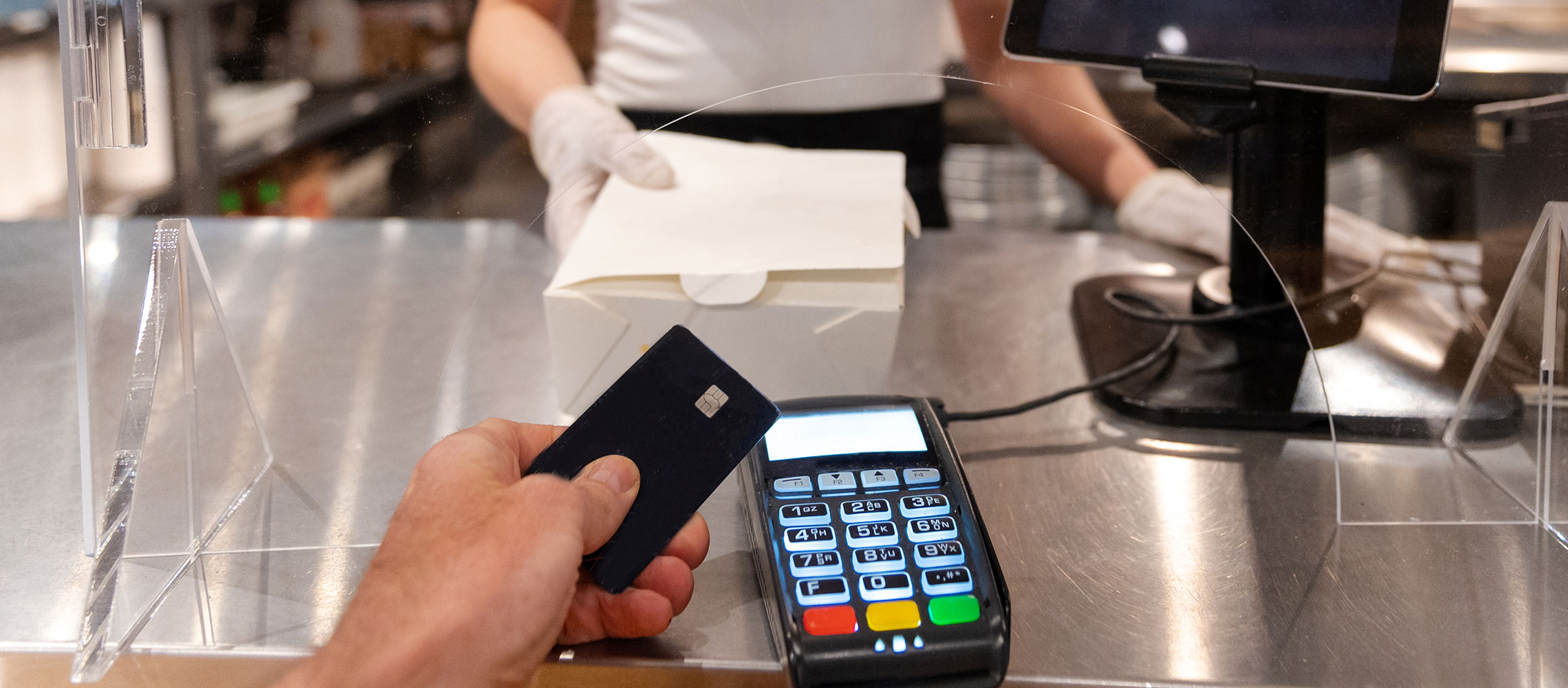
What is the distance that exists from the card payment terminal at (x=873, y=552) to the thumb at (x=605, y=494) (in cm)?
5

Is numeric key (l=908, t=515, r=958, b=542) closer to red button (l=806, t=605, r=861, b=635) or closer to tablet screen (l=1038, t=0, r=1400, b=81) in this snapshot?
red button (l=806, t=605, r=861, b=635)

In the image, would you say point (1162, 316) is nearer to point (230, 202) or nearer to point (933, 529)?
point (933, 529)

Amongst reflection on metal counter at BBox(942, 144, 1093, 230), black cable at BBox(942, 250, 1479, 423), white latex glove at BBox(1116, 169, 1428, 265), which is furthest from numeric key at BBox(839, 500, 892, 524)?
reflection on metal counter at BBox(942, 144, 1093, 230)

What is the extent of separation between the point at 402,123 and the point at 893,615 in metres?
0.27

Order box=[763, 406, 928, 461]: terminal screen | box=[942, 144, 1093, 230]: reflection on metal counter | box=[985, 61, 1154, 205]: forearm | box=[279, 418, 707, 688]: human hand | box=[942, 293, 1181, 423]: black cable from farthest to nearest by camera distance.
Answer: box=[942, 144, 1093, 230]: reflection on metal counter < box=[985, 61, 1154, 205]: forearm < box=[942, 293, 1181, 423]: black cable < box=[763, 406, 928, 461]: terminal screen < box=[279, 418, 707, 688]: human hand

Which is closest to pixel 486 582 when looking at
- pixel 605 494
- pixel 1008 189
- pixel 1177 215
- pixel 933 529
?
pixel 605 494

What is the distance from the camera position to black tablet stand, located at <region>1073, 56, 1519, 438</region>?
16.4 inches

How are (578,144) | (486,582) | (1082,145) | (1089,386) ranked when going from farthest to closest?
(1082,145) → (1089,386) → (578,144) → (486,582)

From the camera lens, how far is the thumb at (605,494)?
33 centimetres

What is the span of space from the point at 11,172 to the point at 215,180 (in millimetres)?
1101

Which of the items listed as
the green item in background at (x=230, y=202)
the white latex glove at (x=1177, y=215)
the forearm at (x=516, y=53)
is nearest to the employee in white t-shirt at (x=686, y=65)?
the forearm at (x=516, y=53)

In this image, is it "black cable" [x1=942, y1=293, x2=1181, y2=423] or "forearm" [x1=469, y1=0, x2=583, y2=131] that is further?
"black cable" [x1=942, y1=293, x2=1181, y2=423]

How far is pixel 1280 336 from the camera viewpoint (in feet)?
1.77

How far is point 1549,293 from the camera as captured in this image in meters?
0.40
